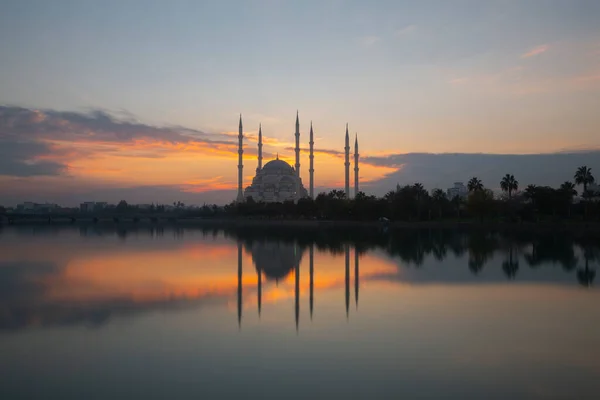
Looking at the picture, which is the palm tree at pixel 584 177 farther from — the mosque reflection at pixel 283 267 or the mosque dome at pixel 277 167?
the mosque dome at pixel 277 167

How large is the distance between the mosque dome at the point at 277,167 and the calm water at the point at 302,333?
Result: 9839 centimetres

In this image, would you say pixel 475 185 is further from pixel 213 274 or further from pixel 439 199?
pixel 213 274

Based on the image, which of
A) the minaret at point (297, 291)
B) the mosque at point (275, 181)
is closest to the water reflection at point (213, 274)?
the minaret at point (297, 291)

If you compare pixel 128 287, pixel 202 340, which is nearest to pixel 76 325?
pixel 202 340

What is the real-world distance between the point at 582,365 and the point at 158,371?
6254 mm

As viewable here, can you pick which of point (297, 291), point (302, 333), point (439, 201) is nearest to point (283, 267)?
point (297, 291)

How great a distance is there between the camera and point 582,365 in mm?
8594

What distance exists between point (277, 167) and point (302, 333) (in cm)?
10901

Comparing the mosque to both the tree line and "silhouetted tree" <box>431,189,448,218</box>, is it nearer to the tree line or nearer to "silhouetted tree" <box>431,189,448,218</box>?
the tree line

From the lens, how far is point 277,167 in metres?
119

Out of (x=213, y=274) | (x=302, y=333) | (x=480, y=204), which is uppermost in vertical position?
(x=480, y=204)

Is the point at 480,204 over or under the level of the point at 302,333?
over

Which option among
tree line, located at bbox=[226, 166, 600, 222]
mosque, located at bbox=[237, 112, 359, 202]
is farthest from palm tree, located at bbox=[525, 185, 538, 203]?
mosque, located at bbox=[237, 112, 359, 202]

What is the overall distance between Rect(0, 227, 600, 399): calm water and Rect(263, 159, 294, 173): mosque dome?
98386 mm
